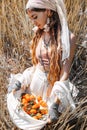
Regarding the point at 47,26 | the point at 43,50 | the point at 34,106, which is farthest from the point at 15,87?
the point at 47,26

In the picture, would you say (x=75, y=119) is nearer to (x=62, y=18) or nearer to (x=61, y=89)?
(x=61, y=89)

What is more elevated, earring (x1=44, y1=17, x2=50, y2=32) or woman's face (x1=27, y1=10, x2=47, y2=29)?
woman's face (x1=27, y1=10, x2=47, y2=29)

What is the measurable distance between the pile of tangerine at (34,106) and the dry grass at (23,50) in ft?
0.35

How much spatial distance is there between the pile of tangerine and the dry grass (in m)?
0.11

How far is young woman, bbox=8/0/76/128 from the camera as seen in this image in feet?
8.43

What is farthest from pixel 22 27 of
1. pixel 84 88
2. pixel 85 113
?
pixel 85 113

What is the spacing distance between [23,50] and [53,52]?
28.4 inches

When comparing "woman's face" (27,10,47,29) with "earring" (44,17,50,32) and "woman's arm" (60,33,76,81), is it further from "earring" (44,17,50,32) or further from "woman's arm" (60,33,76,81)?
"woman's arm" (60,33,76,81)

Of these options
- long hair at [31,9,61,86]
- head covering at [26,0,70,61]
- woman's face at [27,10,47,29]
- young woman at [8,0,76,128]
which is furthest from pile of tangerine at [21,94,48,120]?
woman's face at [27,10,47,29]

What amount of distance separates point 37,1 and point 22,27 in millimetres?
904

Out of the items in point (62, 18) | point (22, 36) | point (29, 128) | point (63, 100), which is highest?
point (62, 18)

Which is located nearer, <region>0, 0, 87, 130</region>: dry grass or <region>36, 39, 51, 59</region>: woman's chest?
<region>36, 39, 51, 59</region>: woman's chest

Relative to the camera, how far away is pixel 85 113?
110 inches

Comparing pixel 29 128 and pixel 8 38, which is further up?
pixel 8 38
